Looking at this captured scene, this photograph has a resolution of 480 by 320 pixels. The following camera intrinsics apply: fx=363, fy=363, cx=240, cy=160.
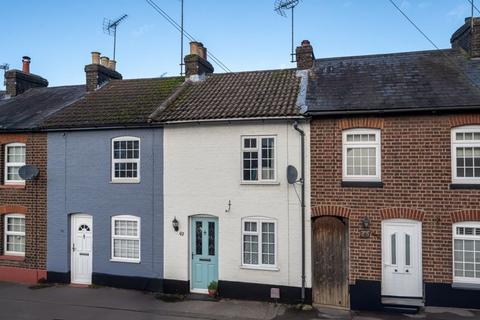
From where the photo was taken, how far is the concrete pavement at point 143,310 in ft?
32.9

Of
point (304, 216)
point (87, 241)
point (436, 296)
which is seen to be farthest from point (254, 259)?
point (87, 241)

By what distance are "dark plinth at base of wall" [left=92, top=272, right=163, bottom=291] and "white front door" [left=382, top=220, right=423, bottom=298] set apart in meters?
7.23

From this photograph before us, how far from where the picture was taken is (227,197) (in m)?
11.8

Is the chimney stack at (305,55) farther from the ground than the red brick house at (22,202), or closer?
farther from the ground

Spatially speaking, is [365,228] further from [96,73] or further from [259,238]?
[96,73]

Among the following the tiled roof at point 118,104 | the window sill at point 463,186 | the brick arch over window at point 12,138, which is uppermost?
the tiled roof at point 118,104

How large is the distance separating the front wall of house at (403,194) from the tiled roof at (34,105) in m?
10.6

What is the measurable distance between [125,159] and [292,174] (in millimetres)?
5938

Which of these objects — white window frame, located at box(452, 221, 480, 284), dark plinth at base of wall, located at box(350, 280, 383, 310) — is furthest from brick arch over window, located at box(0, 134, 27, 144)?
white window frame, located at box(452, 221, 480, 284)

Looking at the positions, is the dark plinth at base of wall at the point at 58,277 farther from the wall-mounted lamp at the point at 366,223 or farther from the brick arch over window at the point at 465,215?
the brick arch over window at the point at 465,215

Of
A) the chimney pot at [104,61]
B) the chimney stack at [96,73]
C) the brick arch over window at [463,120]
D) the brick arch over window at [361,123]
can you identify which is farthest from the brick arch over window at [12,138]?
the brick arch over window at [463,120]

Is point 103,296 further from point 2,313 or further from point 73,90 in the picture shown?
point 73,90

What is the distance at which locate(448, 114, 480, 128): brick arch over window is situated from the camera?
1015cm

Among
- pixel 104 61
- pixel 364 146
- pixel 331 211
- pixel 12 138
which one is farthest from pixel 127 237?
pixel 104 61
